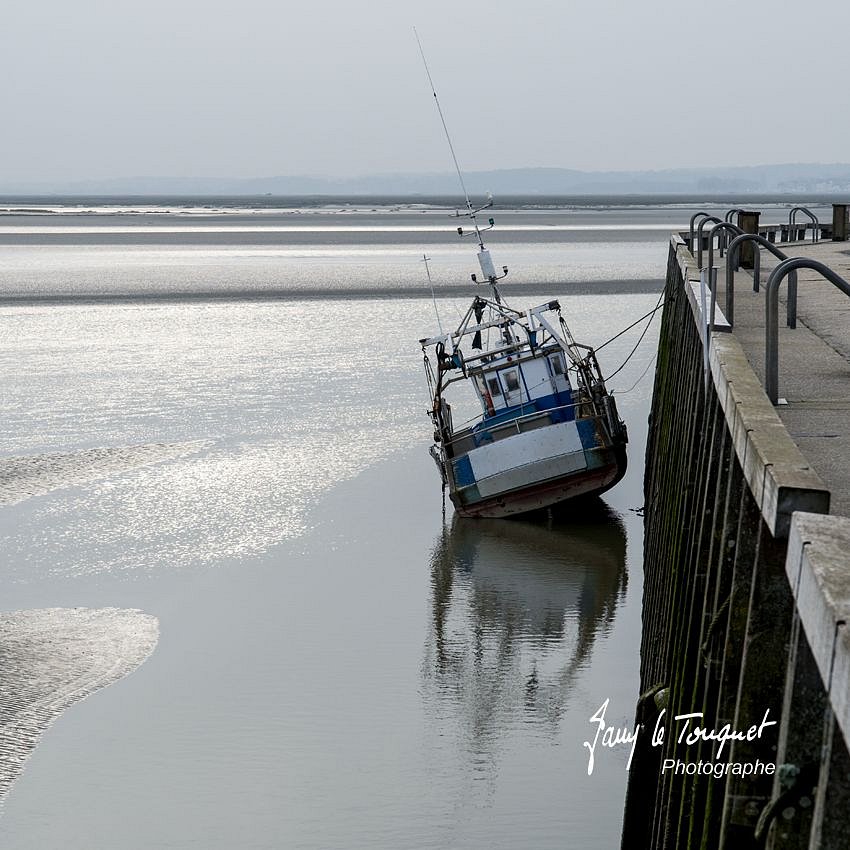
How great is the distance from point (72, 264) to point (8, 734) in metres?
60.4

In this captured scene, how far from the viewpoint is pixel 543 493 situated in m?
19.9

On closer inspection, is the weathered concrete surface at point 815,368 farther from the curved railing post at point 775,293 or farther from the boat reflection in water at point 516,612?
the boat reflection in water at point 516,612

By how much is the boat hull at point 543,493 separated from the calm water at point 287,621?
323mm

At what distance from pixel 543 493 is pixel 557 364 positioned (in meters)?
2.35

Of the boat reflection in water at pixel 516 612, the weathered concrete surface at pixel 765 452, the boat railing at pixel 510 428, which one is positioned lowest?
the boat reflection in water at pixel 516 612

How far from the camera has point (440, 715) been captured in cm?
1214

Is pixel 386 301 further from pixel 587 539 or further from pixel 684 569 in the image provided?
pixel 684 569

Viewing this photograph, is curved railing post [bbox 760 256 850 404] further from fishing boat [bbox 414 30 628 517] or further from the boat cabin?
the boat cabin

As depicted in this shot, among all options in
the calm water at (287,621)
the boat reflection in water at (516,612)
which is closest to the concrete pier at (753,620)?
the calm water at (287,621)

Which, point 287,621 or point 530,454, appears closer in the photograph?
point 287,621

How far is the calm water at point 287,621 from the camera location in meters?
10.5

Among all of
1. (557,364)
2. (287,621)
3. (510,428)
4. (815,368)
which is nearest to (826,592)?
(815,368)

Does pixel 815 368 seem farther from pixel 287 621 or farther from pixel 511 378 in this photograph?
pixel 511 378

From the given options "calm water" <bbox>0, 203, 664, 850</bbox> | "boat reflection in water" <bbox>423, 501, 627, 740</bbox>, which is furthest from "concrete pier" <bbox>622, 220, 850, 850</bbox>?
"boat reflection in water" <bbox>423, 501, 627, 740</bbox>
